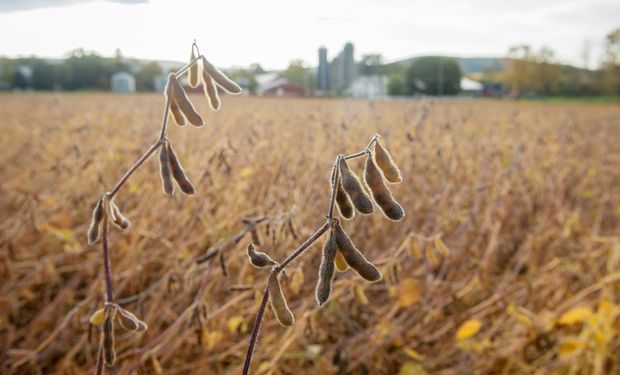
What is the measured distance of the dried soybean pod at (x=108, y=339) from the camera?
2.19ft

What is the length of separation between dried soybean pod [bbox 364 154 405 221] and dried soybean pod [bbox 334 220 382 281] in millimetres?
51

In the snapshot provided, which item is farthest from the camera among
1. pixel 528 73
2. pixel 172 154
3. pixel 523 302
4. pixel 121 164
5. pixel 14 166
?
pixel 528 73

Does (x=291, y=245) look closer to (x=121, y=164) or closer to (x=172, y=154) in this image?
(x=172, y=154)

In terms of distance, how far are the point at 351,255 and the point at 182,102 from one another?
0.31m

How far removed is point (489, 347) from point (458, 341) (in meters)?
0.11

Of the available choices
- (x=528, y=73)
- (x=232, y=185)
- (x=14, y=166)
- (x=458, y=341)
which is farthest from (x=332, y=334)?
(x=528, y=73)

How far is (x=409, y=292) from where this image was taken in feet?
6.10

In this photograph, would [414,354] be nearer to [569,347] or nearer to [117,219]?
[569,347]

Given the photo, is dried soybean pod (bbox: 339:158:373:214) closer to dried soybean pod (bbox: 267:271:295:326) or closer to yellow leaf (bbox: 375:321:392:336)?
dried soybean pod (bbox: 267:271:295:326)

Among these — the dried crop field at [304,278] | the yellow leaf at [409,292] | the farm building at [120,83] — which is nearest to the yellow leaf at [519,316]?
the dried crop field at [304,278]

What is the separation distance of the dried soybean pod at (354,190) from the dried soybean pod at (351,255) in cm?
3

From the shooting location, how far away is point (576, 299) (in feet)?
6.58

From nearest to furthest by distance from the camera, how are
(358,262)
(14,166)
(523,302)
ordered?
(358,262) < (523,302) < (14,166)

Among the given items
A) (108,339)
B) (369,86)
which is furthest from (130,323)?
(369,86)
